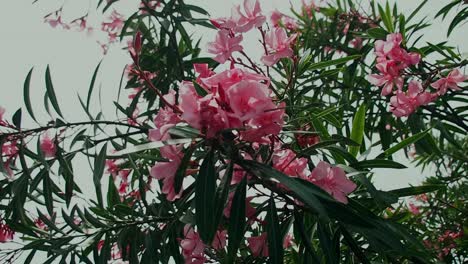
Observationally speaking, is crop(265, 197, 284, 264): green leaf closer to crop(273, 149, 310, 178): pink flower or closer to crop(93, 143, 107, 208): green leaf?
crop(273, 149, 310, 178): pink flower

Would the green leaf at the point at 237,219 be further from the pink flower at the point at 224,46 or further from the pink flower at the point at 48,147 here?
the pink flower at the point at 48,147

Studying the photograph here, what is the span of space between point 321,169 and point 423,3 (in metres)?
1.38

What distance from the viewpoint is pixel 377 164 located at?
3.19ft

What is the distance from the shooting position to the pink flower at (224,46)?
95 cm

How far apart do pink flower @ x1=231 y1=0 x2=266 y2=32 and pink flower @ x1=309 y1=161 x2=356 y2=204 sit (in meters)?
0.33

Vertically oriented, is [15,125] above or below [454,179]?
below

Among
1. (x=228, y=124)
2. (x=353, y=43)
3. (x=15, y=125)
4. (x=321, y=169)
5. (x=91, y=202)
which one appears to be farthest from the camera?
(x=353, y=43)

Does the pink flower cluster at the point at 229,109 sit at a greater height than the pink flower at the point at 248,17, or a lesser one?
lesser

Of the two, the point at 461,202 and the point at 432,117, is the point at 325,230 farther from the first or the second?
the point at 461,202

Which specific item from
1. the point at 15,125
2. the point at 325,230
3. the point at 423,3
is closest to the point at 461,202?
the point at 423,3

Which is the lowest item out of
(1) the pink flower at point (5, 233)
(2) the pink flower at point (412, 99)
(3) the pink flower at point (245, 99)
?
(1) the pink flower at point (5, 233)

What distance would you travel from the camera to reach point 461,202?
8.56 feet

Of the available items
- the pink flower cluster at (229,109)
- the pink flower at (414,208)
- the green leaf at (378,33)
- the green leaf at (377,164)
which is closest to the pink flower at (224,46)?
the pink flower cluster at (229,109)

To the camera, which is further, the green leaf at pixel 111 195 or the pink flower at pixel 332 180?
the green leaf at pixel 111 195
